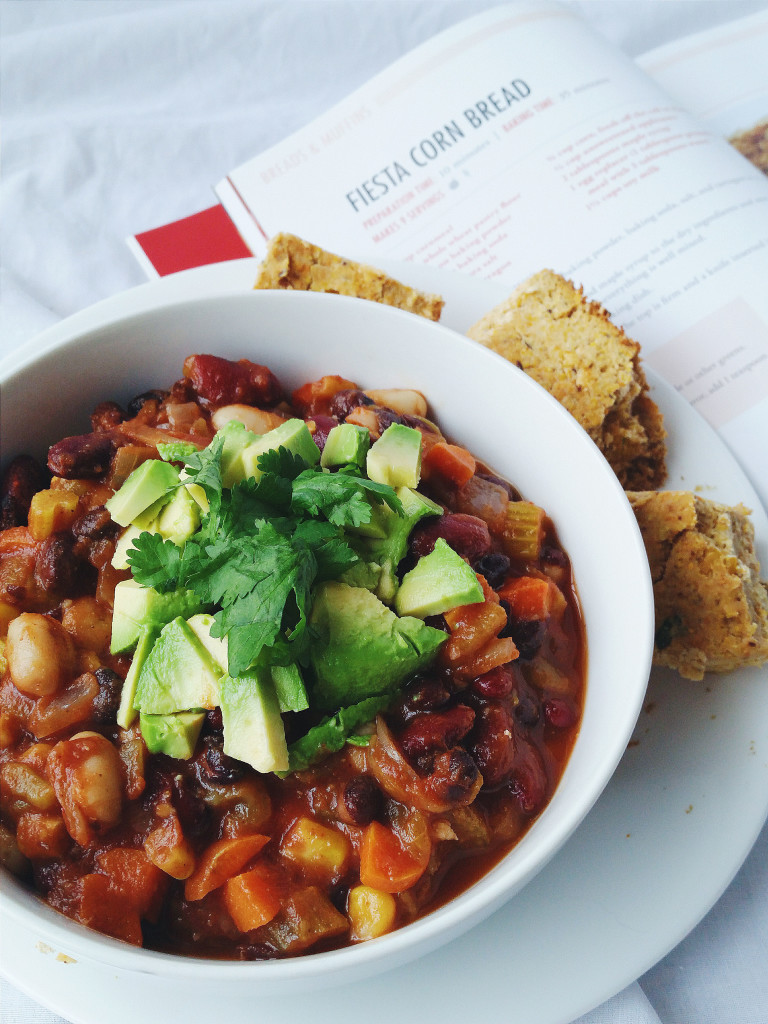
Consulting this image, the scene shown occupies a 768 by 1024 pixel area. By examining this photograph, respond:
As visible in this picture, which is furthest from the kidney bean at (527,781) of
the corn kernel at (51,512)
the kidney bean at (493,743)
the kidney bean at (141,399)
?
the kidney bean at (141,399)

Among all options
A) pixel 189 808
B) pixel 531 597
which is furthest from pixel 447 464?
pixel 189 808

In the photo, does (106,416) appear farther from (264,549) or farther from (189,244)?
(189,244)

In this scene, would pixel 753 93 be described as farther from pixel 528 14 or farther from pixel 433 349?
pixel 433 349

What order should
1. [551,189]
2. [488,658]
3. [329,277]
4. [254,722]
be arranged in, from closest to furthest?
[254,722]
[488,658]
[329,277]
[551,189]

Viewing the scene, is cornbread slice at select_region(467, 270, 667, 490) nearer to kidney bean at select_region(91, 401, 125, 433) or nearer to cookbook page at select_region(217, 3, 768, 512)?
cookbook page at select_region(217, 3, 768, 512)

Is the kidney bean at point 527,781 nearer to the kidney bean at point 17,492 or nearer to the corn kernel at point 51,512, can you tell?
the corn kernel at point 51,512
